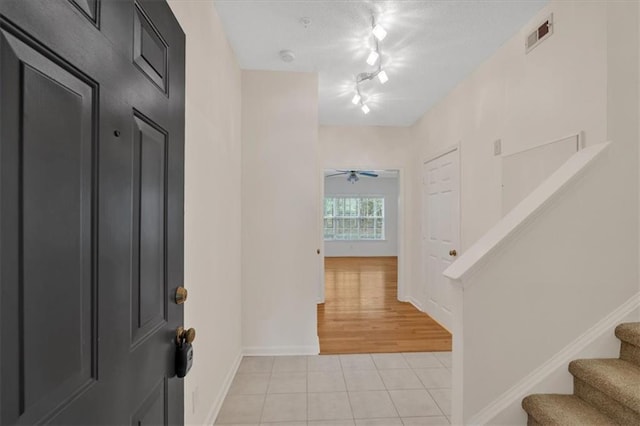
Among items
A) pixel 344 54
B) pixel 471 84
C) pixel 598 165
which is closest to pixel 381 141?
pixel 471 84

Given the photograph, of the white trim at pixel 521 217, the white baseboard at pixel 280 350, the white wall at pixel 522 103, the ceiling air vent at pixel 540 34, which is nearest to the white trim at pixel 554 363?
the white trim at pixel 521 217

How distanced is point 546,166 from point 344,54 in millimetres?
1841

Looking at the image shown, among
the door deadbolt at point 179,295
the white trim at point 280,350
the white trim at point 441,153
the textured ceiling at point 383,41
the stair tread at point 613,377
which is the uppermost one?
the textured ceiling at point 383,41

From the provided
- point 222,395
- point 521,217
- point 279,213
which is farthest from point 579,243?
point 222,395

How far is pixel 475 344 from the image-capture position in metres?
1.54

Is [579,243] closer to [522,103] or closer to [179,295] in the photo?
[522,103]

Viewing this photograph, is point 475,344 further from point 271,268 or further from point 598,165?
point 271,268

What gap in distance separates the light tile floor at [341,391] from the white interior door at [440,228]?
93cm

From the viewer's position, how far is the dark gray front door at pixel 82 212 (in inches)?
17.0

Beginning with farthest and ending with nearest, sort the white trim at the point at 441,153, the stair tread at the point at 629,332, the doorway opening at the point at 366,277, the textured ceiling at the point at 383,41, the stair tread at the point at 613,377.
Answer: the white trim at the point at 441,153, the doorway opening at the point at 366,277, the textured ceiling at the point at 383,41, the stair tread at the point at 629,332, the stair tread at the point at 613,377

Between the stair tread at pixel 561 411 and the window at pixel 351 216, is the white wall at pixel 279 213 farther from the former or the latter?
the window at pixel 351 216

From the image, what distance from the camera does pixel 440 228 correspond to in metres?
3.78

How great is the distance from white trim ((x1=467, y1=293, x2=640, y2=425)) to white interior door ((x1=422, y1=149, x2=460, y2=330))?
5.68 feet

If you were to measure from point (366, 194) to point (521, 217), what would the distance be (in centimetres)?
806
